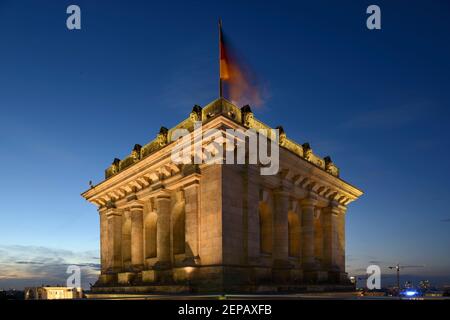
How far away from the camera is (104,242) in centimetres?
4078

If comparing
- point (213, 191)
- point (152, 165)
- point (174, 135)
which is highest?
point (174, 135)

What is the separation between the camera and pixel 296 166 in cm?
3219

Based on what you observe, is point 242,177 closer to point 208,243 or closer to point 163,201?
point 208,243

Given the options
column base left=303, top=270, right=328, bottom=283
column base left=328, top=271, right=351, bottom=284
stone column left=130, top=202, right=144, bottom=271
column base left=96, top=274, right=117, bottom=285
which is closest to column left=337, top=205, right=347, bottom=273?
column base left=328, top=271, right=351, bottom=284

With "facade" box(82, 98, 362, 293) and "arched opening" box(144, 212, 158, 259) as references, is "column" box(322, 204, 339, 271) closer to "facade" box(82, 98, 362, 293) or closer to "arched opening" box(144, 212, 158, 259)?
"facade" box(82, 98, 362, 293)

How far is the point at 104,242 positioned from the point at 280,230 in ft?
68.3

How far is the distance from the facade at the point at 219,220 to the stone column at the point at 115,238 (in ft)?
0.34

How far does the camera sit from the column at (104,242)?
132ft

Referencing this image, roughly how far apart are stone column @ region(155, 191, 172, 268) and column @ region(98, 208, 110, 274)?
11921mm

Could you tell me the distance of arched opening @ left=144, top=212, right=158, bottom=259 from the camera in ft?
110

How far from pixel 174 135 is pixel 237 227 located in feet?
31.5

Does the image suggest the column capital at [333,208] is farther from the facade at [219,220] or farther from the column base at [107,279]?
the column base at [107,279]
